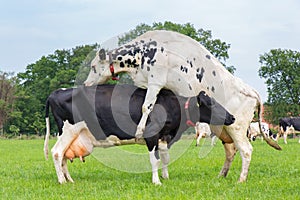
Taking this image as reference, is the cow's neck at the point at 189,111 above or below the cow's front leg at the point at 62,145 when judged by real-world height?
above

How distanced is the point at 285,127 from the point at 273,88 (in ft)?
110

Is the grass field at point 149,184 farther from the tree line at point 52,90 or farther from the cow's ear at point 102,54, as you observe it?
the tree line at point 52,90

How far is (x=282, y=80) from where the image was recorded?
2527 inches

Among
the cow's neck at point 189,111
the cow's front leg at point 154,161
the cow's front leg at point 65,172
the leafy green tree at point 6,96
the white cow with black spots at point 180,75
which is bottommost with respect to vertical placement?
the leafy green tree at point 6,96

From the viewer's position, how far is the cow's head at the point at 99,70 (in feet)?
32.2

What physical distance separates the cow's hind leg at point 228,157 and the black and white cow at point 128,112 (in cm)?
92

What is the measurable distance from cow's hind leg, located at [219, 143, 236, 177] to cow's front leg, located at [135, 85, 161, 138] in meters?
2.06

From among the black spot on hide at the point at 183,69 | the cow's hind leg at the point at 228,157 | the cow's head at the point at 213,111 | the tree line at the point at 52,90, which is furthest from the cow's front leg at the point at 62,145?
the tree line at the point at 52,90

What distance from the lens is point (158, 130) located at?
31.4 ft

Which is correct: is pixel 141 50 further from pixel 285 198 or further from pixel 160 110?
pixel 285 198

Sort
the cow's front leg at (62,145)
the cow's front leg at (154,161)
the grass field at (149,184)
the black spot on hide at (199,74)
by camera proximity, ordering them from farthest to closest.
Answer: the black spot on hide at (199,74) < the cow's front leg at (62,145) < the cow's front leg at (154,161) < the grass field at (149,184)

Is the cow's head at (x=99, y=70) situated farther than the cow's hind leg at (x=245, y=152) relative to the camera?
Yes

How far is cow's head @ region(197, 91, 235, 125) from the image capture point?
968 cm

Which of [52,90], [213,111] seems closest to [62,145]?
[213,111]
